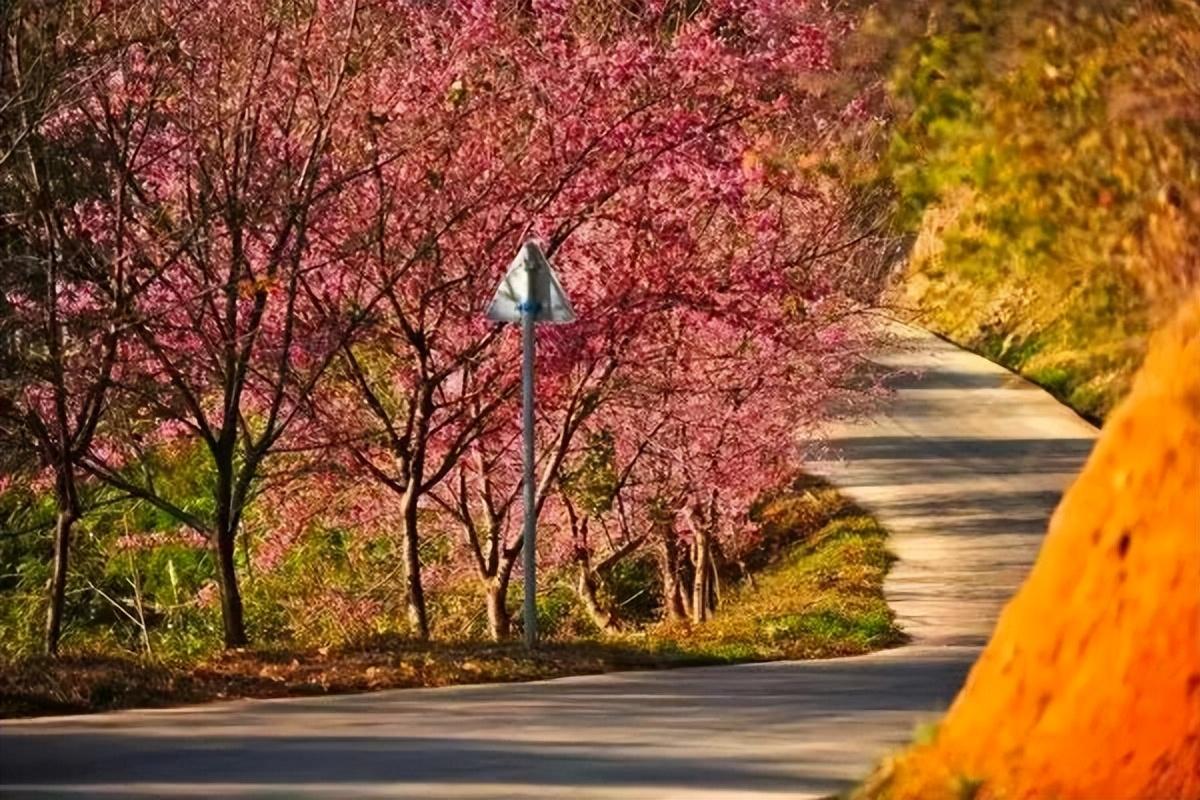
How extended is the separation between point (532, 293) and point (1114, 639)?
7.93 m

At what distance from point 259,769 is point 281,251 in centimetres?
736

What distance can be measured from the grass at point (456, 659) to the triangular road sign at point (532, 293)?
2239 millimetres

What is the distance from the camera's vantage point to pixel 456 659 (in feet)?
49.6

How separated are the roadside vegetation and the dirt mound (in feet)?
1.10

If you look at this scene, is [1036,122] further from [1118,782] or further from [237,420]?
[237,420]

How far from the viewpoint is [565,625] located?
2586cm

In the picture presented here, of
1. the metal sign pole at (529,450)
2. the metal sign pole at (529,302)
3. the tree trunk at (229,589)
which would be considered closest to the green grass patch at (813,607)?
the metal sign pole at (529,450)

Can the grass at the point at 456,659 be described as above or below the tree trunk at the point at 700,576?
below

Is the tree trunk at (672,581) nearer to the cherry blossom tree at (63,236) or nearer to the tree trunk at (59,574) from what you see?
the cherry blossom tree at (63,236)

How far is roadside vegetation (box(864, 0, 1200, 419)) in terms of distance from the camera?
340 inches

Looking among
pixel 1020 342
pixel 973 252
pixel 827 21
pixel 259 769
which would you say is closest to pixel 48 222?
pixel 827 21

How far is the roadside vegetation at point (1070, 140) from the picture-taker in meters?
8.64

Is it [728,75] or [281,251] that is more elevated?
[728,75]

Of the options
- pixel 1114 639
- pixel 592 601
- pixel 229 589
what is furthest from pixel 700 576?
pixel 1114 639
